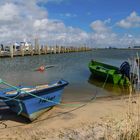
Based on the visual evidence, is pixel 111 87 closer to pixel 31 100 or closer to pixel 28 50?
pixel 31 100

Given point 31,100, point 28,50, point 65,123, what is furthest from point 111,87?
point 28,50

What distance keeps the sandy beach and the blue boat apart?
0.30 meters

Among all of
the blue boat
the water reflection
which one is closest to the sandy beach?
the blue boat

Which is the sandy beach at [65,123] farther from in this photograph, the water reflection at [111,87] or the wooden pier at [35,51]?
the wooden pier at [35,51]

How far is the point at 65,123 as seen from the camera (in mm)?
8883

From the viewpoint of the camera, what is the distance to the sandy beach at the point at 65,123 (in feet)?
25.5

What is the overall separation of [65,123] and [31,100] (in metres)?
1.22

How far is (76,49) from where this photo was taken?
9100 cm

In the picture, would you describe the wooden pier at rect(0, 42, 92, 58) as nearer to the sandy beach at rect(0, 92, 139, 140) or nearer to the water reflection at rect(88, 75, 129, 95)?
the water reflection at rect(88, 75, 129, 95)

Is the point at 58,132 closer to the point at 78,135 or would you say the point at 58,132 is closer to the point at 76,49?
the point at 78,135

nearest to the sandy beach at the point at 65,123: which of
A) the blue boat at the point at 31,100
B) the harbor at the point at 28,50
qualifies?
the blue boat at the point at 31,100

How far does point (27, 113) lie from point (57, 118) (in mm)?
1060

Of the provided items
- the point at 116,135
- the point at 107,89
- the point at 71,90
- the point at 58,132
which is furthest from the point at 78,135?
the point at 107,89

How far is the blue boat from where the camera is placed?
8633 mm
